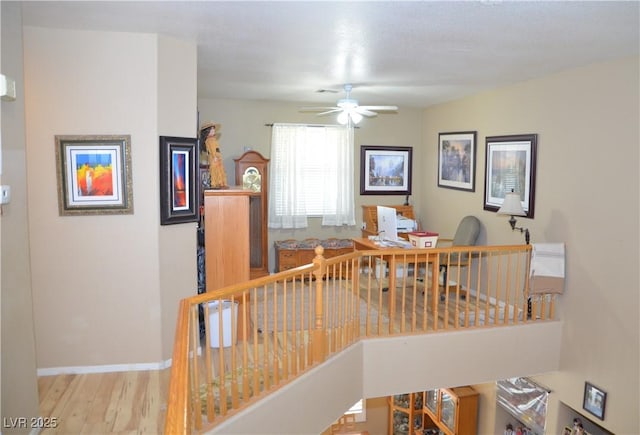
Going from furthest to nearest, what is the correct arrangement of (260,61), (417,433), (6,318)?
(417,433) → (260,61) → (6,318)

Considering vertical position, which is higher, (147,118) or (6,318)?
(147,118)

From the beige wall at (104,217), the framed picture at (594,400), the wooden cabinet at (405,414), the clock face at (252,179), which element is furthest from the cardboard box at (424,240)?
the wooden cabinet at (405,414)

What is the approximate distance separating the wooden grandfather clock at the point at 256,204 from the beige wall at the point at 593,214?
3311 mm

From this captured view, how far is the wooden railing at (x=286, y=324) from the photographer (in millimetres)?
2785

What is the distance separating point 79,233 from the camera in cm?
379

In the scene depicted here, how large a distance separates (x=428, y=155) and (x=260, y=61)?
3.97m

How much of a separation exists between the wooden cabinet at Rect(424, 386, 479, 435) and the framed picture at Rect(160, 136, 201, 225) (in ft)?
14.3

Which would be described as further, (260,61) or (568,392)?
(568,392)

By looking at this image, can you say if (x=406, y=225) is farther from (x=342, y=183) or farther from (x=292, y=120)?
(x=292, y=120)

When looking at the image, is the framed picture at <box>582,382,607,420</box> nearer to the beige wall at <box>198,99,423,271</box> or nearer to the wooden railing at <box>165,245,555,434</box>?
the wooden railing at <box>165,245,555,434</box>

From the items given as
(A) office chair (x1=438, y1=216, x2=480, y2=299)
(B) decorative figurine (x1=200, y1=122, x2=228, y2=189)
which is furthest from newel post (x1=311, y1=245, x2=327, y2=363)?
(A) office chair (x1=438, y1=216, x2=480, y2=299)

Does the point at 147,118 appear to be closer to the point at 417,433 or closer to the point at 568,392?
the point at 568,392

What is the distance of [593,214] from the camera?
450cm

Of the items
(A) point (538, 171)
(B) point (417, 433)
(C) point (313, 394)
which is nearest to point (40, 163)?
(C) point (313, 394)
